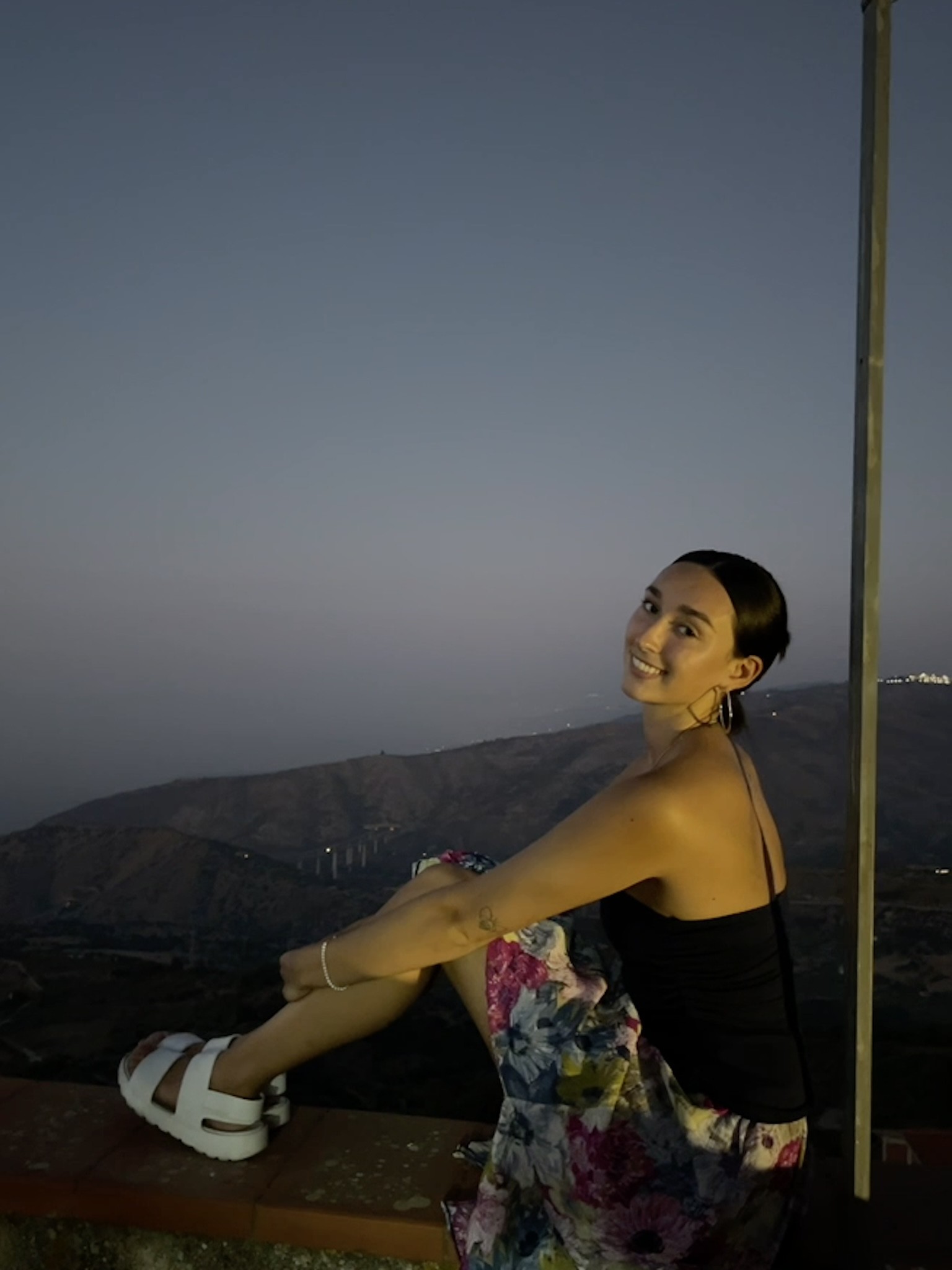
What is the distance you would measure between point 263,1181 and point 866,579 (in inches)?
51.8

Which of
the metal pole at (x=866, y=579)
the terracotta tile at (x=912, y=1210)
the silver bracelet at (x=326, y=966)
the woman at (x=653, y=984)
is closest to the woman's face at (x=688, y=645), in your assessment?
the woman at (x=653, y=984)

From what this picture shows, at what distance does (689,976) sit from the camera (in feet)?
4.61

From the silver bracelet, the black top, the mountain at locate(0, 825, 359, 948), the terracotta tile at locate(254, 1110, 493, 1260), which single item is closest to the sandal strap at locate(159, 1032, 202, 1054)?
the terracotta tile at locate(254, 1110, 493, 1260)

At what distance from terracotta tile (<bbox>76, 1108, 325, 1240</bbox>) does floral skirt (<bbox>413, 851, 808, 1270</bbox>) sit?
13.5 inches

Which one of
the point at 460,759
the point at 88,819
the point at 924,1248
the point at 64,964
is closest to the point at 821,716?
the point at 460,759

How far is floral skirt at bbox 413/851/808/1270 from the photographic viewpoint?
4.41ft

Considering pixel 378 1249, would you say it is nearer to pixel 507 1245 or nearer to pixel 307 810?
pixel 507 1245

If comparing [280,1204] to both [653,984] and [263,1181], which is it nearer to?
[263,1181]

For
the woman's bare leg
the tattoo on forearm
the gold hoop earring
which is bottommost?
the woman's bare leg

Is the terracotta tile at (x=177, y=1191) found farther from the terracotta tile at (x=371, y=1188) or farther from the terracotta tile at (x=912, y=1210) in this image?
the terracotta tile at (x=912, y=1210)

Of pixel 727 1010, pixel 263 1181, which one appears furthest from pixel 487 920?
pixel 263 1181

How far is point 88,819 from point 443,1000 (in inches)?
251

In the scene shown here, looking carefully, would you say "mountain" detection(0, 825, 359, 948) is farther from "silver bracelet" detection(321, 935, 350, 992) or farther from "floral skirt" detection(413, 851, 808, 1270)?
"floral skirt" detection(413, 851, 808, 1270)

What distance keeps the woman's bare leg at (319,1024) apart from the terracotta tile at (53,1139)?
142mm
